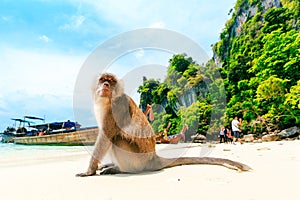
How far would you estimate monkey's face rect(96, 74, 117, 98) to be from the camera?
12.2ft

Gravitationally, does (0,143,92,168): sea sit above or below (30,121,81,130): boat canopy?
below

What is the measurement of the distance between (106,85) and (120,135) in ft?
2.65

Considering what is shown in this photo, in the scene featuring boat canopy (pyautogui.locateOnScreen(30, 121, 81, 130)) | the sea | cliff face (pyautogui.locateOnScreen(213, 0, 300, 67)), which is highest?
cliff face (pyautogui.locateOnScreen(213, 0, 300, 67))

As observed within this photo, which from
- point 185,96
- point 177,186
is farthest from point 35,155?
point 185,96

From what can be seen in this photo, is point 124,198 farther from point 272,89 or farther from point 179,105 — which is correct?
point 179,105

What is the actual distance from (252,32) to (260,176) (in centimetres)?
3156

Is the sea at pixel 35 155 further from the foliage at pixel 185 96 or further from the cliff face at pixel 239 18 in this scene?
the cliff face at pixel 239 18

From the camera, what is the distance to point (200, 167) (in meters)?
3.90

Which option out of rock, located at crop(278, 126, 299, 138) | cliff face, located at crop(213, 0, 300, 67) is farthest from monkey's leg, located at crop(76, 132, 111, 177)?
cliff face, located at crop(213, 0, 300, 67)

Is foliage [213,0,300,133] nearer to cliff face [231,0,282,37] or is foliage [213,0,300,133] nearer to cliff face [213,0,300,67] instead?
cliff face [213,0,300,67]

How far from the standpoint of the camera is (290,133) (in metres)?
18.4

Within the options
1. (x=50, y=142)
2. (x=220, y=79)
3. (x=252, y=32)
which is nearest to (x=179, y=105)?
(x=220, y=79)

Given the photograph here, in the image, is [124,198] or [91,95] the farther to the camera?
[91,95]

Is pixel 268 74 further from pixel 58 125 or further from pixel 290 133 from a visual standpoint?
pixel 58 125
